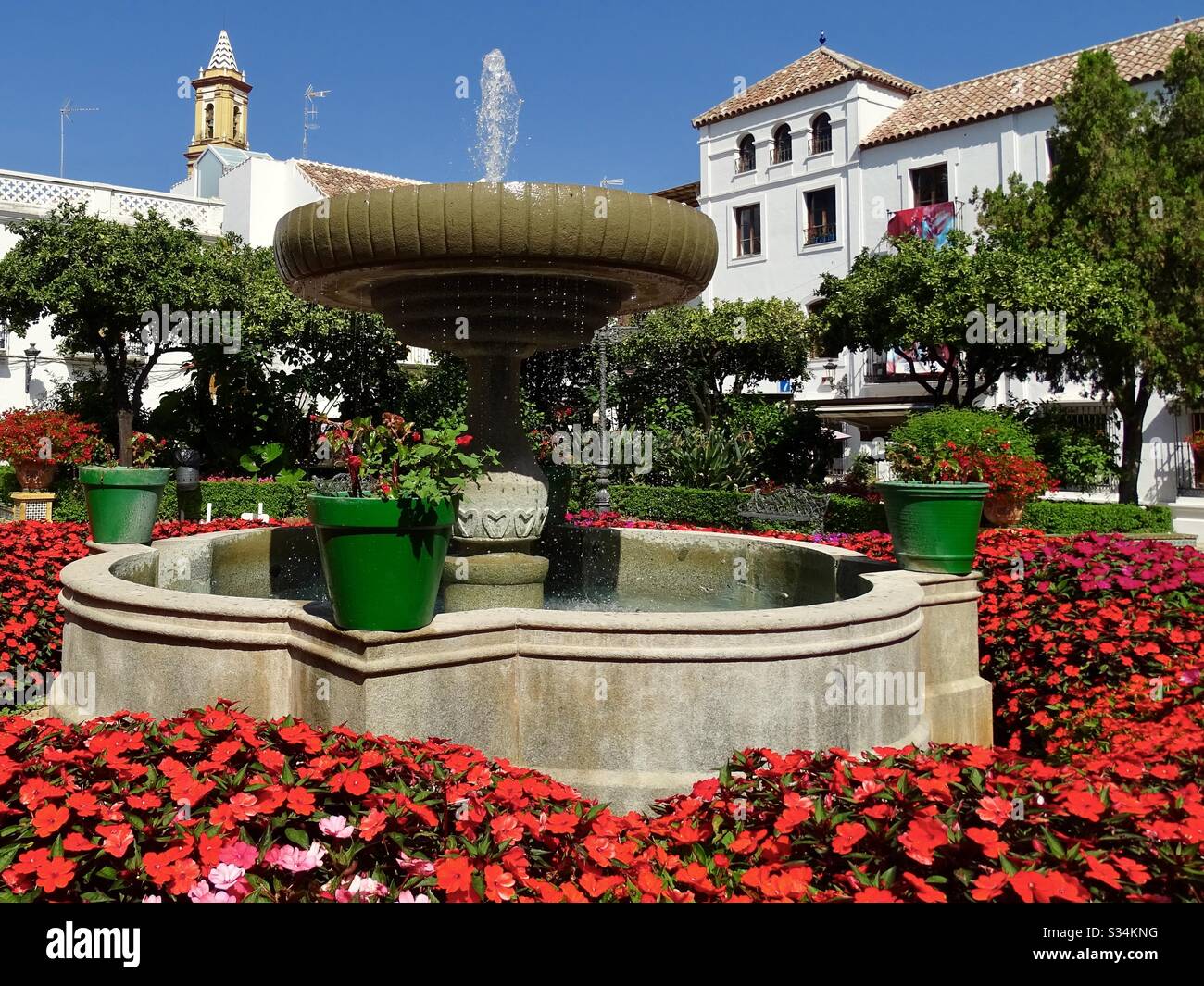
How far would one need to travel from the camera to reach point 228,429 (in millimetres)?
21766

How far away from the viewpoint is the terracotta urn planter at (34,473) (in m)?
15.5

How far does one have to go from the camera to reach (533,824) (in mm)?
2516

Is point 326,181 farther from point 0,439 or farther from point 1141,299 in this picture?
point 1141,299

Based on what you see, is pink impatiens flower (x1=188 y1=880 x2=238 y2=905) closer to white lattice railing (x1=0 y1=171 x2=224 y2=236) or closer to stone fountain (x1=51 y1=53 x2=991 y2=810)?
stone fountain (x1=51 y1=53 x2=991 y2=810)

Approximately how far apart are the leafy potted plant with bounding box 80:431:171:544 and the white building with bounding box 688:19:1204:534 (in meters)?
18.6

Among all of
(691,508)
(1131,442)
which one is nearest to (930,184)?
(1131,442)

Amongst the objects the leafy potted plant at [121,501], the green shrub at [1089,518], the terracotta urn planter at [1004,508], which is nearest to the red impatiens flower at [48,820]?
the leafy potted plant at [121,501]

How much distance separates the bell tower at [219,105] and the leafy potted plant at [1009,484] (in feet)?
202

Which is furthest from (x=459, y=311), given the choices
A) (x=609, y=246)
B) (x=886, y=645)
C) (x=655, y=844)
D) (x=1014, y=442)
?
(x=1014, y=442)

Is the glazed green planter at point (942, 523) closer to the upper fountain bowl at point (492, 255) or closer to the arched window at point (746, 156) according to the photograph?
the upper fountain bowl at point (492, 255)

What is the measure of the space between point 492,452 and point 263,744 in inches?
83.5

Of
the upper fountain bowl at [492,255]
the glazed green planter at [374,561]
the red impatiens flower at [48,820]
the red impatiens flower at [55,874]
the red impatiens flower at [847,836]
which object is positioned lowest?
the red impatiens flower at [847,836]

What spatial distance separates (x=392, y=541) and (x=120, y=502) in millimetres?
4237

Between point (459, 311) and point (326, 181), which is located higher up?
point (326, 181)
